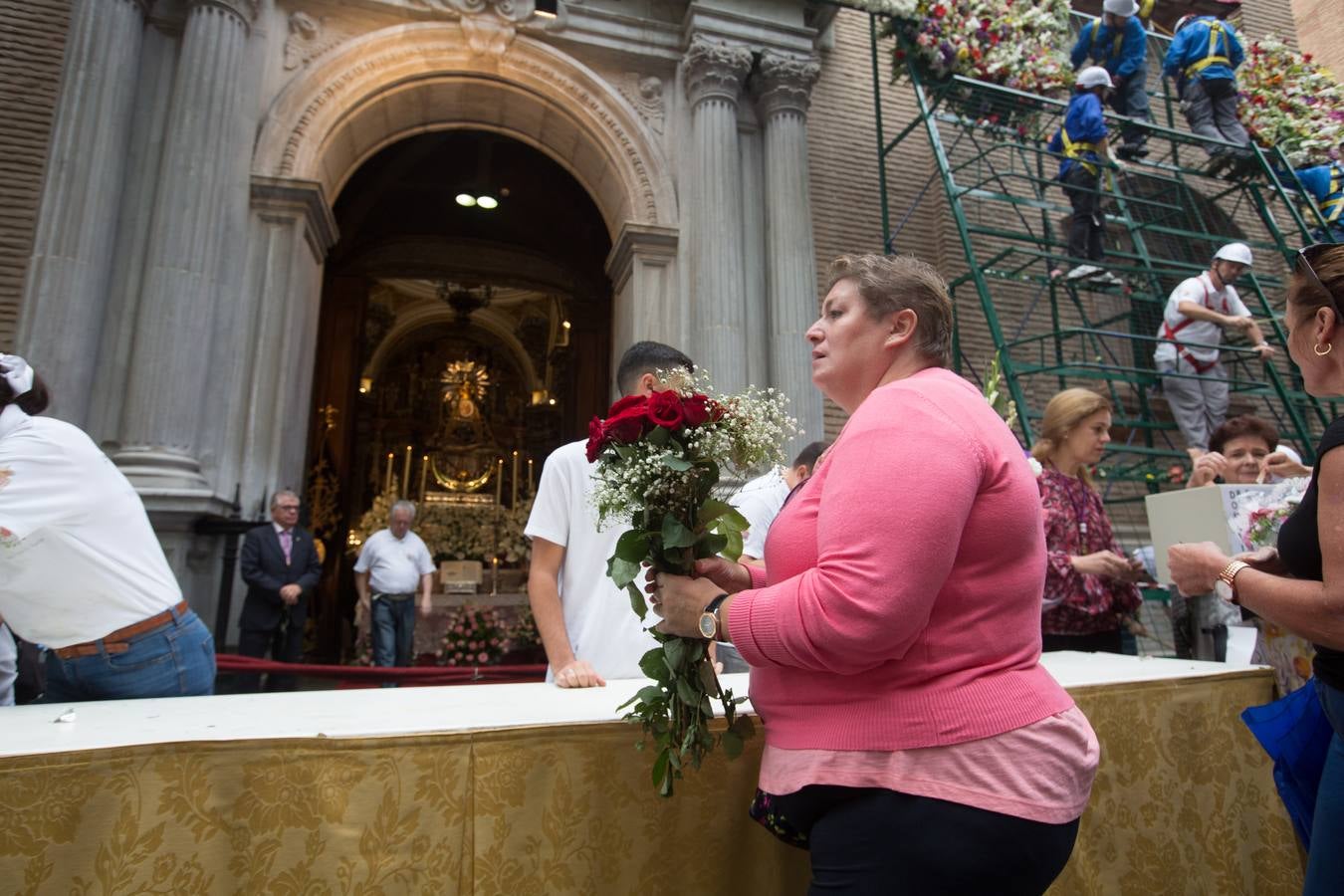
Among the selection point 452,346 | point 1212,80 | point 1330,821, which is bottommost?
point 1330,821

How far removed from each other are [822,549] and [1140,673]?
1.78 metres

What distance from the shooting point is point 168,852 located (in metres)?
1.35

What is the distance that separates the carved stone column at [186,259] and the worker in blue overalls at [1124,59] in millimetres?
8901

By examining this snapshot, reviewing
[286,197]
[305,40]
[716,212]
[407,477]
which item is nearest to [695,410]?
[716,212]

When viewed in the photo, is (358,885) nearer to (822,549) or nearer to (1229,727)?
(822,549)

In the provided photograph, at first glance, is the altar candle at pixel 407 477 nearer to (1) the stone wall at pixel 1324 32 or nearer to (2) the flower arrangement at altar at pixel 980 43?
(2) the flower arrangement at altar at pixel 980 43

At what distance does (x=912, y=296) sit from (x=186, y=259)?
20.7ft

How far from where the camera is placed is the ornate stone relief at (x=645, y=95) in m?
7.80

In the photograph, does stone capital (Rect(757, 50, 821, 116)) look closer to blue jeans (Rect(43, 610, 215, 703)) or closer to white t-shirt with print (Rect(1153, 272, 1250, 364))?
white t-shirt with print (Rect(1153, 272, 1250, 364))

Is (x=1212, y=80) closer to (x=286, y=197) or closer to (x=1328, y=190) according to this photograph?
(x=1328, y=190)

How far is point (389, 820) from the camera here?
145 cm

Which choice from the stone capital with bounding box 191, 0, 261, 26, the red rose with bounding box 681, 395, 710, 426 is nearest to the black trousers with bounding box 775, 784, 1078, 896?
the red rose with bounding box 681, 395, 710, 426

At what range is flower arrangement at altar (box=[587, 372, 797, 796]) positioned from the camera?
1.40 metres

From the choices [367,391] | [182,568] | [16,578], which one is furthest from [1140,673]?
[367,391]
